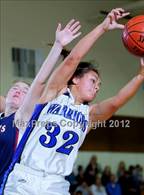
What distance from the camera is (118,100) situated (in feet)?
10.7

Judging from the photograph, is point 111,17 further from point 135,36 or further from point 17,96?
point 17,96

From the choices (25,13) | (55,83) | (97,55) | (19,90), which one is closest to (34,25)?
(25,13)

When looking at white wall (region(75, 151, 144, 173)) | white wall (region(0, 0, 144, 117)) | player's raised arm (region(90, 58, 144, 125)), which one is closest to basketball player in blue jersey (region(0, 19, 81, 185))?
player's raised arm (region(90, 58, 144, 125))

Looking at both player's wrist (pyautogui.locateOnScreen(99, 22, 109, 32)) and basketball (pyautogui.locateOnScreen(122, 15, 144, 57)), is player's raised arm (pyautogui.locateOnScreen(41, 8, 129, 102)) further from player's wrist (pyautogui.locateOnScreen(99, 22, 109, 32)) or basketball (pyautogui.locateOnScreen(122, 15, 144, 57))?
basketball (pyautogui.locateOnScreen(122, 15, 144, 57))

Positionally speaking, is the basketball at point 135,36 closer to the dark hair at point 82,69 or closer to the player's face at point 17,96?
the dark hair at point 82,69

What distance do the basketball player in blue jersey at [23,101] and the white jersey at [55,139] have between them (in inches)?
5.2

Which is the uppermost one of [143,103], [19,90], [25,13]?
[25,13]

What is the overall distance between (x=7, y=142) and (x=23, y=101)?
367 mm

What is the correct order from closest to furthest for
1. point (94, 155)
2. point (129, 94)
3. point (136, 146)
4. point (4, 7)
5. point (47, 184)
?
point (47, 184) → point (129, 94) → point (4, 7) → point (94, 155) → point (136, 146)

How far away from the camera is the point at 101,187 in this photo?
386 inches

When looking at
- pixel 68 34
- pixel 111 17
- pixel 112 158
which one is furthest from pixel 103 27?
pixel 112 158

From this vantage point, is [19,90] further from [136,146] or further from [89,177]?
[136,146]

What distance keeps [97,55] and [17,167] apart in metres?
8.16

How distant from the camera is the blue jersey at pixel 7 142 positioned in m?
3.20
